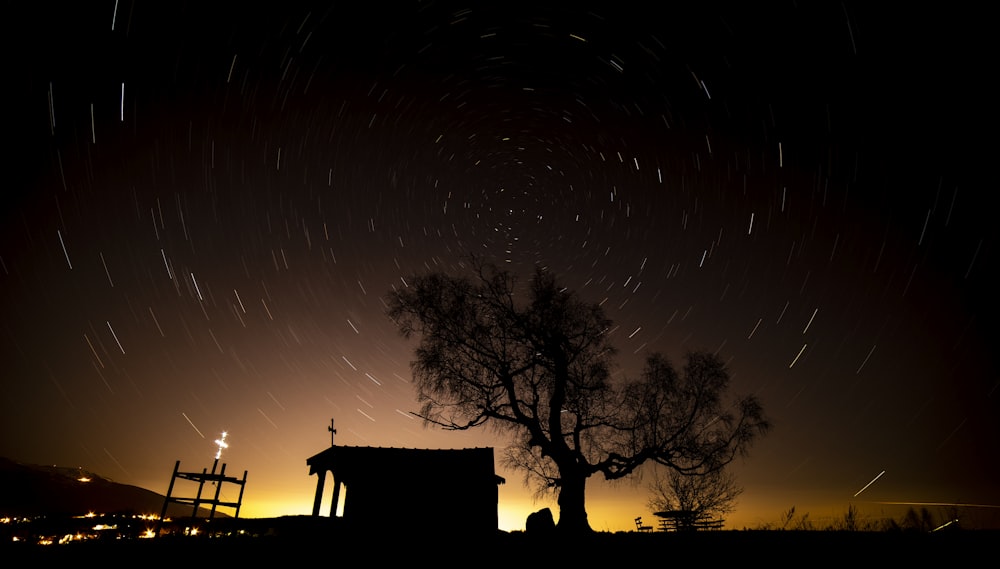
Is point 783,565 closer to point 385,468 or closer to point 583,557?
point 583,557

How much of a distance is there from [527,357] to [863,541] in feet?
43.8

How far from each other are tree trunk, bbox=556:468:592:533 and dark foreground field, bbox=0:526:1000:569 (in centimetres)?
740

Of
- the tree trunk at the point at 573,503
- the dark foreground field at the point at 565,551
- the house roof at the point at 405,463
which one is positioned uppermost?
the house roof at the point at 405,463

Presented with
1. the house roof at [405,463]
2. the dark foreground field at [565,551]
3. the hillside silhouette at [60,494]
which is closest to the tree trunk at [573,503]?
the house roof at [405,463]

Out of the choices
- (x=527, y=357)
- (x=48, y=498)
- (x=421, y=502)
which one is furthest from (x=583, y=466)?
(x=48, y=498)

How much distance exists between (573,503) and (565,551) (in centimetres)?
978

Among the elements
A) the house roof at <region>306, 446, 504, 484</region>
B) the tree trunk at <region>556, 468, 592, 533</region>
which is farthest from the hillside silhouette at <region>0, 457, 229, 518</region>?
the tree trunk at <region>556, 468, 592, 533</region>

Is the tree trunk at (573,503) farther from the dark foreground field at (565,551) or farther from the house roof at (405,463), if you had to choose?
the dark foreground field at (565,551)

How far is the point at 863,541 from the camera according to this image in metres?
8.24

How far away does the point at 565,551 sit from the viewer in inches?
333

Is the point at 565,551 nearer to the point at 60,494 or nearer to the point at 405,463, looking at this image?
the point at 405,463

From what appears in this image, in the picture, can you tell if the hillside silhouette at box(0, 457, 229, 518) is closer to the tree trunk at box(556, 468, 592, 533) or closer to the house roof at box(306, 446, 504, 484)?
the house roof at box(306, 446, 504, 484)

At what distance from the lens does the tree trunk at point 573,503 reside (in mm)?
16391

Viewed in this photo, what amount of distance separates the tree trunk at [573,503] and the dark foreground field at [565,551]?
740 centimetres
